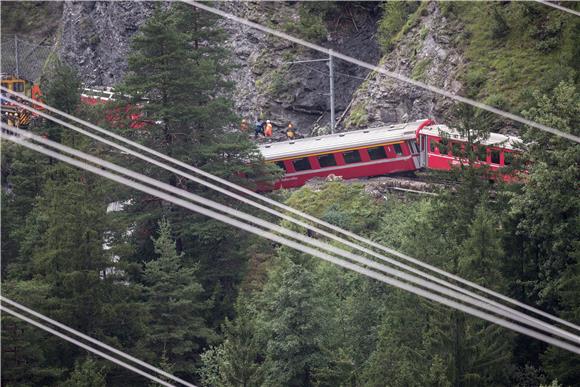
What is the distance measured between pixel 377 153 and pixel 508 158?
7.25 meters

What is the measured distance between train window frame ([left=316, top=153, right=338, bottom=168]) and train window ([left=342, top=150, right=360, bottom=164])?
0.44m

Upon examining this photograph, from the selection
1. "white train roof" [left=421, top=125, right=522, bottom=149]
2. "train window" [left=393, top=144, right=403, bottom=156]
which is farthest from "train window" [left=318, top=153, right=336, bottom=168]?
"white train roof" [left=421, top=125, right=522, bottom=149]

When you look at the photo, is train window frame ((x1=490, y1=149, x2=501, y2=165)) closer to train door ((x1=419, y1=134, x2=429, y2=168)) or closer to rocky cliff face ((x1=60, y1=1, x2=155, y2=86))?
train door ((x1=419, y1=134, x2=429, y2=168))

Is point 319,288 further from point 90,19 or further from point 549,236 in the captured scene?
point 90,19

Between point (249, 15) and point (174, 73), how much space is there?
53.0ft

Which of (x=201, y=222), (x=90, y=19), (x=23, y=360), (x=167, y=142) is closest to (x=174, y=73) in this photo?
(x=167, y=142)

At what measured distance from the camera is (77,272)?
114ft

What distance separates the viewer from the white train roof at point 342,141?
42.5 meters

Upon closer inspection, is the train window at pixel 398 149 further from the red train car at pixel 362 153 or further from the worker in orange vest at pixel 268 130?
the worker in orange vest at pixel 268 130

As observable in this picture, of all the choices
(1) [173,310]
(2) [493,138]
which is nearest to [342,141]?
(2) [493,138]

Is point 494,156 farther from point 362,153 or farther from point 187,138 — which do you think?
point 187,138

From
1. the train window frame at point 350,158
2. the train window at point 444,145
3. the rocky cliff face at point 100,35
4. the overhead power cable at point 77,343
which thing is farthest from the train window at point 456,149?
the rocky cliff face at point 100,35

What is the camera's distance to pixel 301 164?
44.3 meters

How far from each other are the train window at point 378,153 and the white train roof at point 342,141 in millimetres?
241
